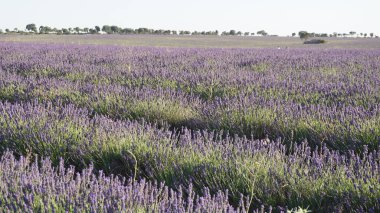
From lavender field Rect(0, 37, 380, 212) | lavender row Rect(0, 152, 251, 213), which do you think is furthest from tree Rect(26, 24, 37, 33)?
lavender row Rect(0, 152, 251, 213)

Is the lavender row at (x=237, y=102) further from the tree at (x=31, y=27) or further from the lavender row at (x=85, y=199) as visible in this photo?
the tree at (x=31, y=27)

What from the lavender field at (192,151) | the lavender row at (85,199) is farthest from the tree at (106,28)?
the lavender row at (85,199)

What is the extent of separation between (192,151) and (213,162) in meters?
0.17

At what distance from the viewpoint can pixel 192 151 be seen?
268 cm

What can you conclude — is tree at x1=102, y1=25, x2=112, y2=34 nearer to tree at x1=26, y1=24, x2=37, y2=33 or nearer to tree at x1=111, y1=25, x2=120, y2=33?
tree at x1=111, y1=25, x2=120, y2=33

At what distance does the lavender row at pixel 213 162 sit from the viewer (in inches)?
86.4

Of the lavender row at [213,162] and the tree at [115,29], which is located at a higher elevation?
the lavender row at [213,162]

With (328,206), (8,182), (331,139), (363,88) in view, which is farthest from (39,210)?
(363,88)

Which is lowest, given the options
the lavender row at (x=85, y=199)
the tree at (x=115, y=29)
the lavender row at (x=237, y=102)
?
the tree at (x=115, y=29)

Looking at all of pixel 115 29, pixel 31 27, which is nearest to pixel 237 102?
pixel 115 29

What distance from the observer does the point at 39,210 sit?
5.73 ft

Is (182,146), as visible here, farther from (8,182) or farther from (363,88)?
(363,88)

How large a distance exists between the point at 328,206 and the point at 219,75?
14.5ft

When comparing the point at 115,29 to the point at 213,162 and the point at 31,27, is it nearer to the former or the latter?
the point at 31,27
